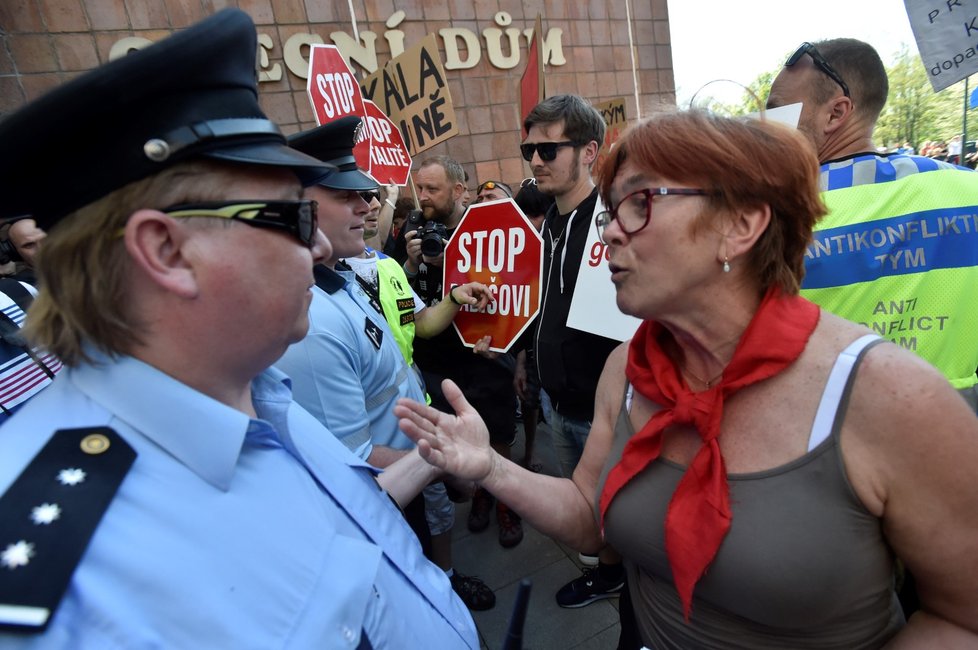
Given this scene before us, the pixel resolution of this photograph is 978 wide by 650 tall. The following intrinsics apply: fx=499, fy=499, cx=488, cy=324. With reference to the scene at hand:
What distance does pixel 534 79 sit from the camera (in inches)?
165

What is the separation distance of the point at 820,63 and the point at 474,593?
306 centimetres

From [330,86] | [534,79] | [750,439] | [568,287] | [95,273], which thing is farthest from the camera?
[534,79]

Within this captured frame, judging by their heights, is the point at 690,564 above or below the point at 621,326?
below

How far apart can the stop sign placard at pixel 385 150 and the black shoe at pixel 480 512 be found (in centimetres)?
260

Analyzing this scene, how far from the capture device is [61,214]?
0.82 metres

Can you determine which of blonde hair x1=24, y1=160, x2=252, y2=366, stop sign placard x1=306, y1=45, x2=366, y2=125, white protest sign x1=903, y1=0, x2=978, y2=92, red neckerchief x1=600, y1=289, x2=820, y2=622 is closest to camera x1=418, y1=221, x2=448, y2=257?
stop sign placard x1=306, y1=45, x2=366, y2=125

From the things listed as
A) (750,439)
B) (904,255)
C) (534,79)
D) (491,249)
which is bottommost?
(750,439)

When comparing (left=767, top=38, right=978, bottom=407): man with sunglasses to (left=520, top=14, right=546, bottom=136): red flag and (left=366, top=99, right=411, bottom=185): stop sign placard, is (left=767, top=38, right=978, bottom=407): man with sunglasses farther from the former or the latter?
(left=366, top=99, right=411, bottom=185): stop sign placard

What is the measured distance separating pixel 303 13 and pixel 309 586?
766 centimetres

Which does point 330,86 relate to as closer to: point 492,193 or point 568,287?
point 492,193

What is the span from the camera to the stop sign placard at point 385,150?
13.5ft

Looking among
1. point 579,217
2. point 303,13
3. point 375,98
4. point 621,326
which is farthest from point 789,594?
point 303,13

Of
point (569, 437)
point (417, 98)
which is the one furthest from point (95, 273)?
point (417, 98)

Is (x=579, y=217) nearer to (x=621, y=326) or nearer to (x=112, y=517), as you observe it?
(x=621, y=326)
